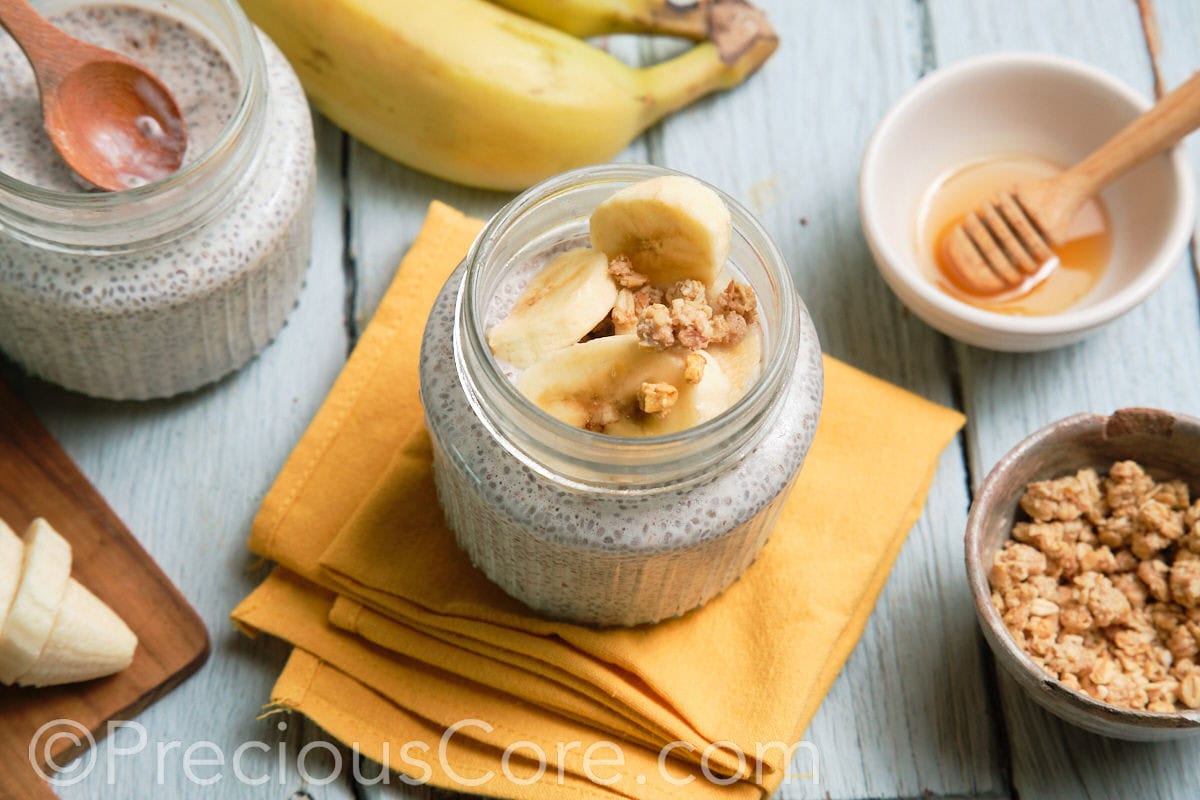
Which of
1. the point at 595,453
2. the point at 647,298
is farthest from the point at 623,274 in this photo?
the point at 595,453

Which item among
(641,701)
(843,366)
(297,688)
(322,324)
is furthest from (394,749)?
(843,366)

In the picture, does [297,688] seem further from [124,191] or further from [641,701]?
[124,191]

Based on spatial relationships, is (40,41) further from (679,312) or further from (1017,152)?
(1017,152)

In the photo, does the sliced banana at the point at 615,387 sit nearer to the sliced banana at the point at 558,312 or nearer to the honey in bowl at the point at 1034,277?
the sliced banana at the point at 558,312

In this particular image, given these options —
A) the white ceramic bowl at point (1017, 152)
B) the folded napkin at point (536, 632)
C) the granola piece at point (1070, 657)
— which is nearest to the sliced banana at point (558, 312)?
the folded napkin at point (536, 632)

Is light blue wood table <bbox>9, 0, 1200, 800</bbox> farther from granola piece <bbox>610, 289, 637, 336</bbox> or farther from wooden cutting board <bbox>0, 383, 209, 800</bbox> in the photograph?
granola piece <bbox>610, 289, 637, 336</bbox>

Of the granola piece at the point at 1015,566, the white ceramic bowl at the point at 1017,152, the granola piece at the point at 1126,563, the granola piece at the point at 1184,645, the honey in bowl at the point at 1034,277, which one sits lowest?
the granola piece at the point at 1184,645
